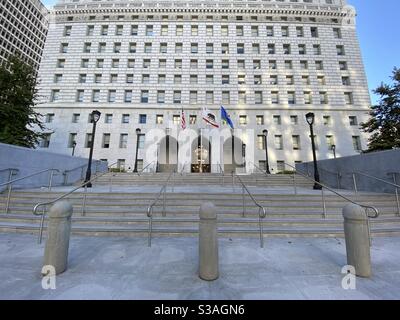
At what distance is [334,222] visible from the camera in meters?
6.52

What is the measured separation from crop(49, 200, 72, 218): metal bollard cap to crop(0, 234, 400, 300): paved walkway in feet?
3.49

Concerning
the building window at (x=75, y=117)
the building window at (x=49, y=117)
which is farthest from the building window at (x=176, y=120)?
the building window at (x=49, y=117)

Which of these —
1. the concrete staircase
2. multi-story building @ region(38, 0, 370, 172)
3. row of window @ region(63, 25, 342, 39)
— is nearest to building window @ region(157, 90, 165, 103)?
multi-story building @ region(38, 0, 370, 172)

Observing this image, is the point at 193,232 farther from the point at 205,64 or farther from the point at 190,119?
the point at 205,64

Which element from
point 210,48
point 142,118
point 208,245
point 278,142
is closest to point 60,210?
point 208,245

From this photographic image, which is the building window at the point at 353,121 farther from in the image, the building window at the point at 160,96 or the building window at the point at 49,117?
the building window at the point at 49,117

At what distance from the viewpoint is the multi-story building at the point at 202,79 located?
30375 mm

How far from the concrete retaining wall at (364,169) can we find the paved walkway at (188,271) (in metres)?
6.20

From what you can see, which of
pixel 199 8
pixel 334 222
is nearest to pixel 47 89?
pixel 199 8

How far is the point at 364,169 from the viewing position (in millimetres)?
11680

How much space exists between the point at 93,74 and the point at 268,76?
93.9ft

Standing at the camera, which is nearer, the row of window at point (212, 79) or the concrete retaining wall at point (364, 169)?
the concrete retaining wall at point (364, 169)

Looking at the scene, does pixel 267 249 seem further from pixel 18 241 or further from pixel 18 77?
pixel 18 77

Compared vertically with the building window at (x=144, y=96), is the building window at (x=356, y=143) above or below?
below
